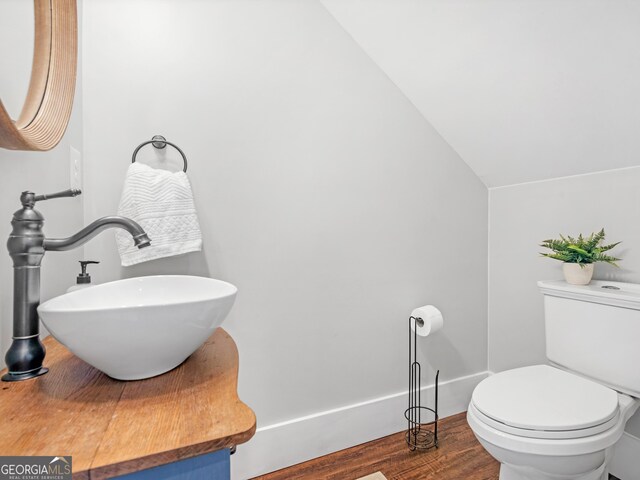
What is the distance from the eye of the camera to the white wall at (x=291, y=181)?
129 centimetres

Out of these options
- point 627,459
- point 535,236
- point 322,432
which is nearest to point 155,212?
point 322,432

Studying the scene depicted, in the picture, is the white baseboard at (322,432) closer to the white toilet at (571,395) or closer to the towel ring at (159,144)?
the white toilet at (571,395)

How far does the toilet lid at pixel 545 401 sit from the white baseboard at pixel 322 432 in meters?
0.64

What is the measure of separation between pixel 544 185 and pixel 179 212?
1787 millimetres

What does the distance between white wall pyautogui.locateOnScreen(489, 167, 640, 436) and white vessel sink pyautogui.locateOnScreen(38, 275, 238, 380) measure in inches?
67.7

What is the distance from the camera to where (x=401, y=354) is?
1.82 m

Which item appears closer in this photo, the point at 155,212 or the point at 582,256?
the point at 155,212

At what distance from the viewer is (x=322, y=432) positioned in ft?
5.32

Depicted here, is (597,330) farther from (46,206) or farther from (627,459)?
(46,206)

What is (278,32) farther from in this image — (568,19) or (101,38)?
(568,19)

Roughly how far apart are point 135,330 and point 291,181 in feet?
3.61

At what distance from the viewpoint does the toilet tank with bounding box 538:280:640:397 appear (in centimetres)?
126

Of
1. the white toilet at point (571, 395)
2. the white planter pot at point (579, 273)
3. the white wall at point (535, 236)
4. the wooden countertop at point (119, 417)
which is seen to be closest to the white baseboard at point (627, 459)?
the white wall at point (535, 236)

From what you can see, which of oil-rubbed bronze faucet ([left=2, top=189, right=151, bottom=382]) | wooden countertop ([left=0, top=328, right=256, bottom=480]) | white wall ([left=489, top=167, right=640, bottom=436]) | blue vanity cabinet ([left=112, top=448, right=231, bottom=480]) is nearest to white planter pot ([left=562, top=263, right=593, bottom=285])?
white wall ([left=489, top=167, right=640, bottom=436])
